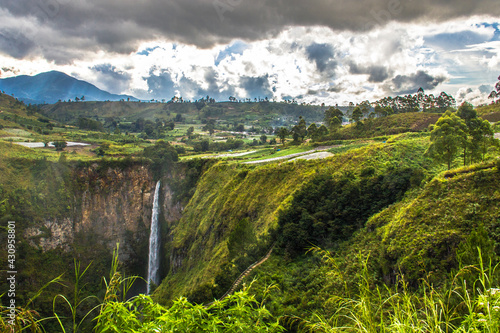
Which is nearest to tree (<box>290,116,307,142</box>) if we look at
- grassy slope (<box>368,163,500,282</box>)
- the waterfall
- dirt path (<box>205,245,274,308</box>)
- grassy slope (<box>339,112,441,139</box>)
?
grassy slope (<box>339,112,441,139</box>)

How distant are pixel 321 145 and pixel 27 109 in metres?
116

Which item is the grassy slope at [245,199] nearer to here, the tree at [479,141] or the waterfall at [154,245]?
the tree at [479,141]

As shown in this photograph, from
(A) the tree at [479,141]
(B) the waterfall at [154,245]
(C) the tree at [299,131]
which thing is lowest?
(B) the waterfall at [154,245]

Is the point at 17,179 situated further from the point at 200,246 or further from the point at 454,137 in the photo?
the point at 454,137

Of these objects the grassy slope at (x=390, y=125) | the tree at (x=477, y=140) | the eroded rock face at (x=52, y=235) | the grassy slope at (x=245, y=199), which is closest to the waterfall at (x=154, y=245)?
the grassy slope at (x=245, y=199)

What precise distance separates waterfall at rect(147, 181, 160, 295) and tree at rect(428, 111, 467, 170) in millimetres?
48689

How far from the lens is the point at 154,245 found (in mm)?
53281

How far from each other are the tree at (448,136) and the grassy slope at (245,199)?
3368 mm

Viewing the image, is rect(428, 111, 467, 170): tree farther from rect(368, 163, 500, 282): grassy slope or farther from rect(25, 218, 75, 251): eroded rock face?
rect(25, 218, 75, 251): eroded rock face

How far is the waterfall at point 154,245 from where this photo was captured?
4984 cm

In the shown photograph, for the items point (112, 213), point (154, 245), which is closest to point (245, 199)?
point (154, 245)

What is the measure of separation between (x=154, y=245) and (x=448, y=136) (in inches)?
2066

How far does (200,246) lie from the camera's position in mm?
33438

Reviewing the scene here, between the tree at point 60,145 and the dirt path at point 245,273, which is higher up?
the tree at point 60,145
